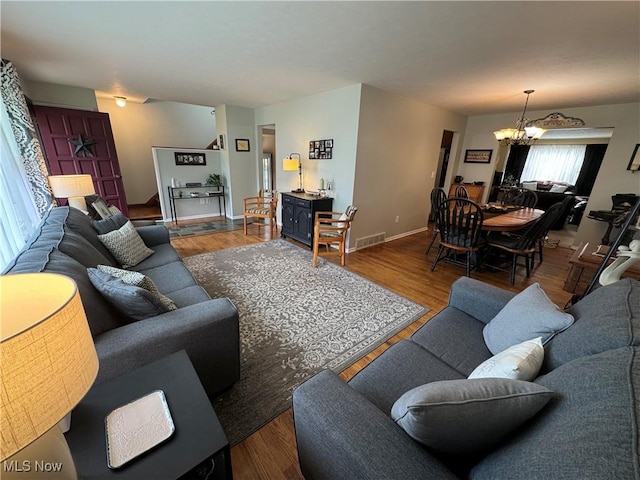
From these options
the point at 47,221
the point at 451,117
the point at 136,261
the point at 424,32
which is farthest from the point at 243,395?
the point at 451,117

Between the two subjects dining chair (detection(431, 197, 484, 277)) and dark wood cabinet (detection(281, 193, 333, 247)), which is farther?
dark wood cabinet (detection(281, 193, 333, 247))

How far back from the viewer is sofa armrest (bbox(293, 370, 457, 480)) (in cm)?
68

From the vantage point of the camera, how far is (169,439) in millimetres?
769

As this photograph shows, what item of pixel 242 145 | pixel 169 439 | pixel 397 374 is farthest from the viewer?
pixel 242 145

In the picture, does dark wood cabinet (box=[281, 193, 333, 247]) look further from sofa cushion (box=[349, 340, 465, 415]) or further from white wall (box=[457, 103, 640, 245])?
white wall (box=[457, 103, 640, 245])

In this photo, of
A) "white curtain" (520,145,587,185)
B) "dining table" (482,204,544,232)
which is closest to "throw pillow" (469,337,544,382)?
"dining table" (482,204,544,232)

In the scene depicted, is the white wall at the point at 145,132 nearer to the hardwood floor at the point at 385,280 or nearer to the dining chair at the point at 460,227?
the hardwood floor at the point at 385,280

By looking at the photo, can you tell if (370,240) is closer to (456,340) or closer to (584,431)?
(456,340)

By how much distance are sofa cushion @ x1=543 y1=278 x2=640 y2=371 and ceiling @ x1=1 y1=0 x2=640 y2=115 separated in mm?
1749

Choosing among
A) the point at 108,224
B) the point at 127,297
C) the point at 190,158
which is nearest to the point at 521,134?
the point at 127,297

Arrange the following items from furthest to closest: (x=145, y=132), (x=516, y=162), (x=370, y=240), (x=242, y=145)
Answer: (x=516, y=162) < (x=145, y=132) < (x=242, y=145) < (x=370, y=240)

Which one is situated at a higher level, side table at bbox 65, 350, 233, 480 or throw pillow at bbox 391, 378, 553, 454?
throw pillow at bbox 391, 378, 553, 454

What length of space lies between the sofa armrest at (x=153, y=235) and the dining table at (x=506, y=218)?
364 centimetres

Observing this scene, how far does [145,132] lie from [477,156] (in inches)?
311
